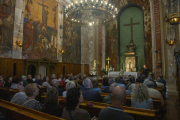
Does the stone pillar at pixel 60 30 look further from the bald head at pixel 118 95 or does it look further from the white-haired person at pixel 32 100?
the bald head at pixel 118 95

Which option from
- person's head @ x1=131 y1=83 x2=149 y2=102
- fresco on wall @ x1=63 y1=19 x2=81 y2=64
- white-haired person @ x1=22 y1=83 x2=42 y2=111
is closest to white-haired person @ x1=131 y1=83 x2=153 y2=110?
person's head @ x1=131 y1=83 x2=149 y2=102

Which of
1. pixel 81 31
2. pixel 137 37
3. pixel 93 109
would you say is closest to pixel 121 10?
pixel 137 37

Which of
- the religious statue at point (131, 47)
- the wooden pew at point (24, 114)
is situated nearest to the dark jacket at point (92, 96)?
the wooden pew at point (24, 114)

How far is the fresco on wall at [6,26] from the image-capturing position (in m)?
10.2

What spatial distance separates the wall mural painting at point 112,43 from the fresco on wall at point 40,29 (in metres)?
7.44

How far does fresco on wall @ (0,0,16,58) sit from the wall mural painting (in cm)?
1189

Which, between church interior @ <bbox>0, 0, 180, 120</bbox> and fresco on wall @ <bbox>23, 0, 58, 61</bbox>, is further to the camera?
fresco on wall @ <bbox>23, 0, 58, 61</bbox>

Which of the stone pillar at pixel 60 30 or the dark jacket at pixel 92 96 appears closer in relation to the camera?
the dark jacket at pixel 92 96

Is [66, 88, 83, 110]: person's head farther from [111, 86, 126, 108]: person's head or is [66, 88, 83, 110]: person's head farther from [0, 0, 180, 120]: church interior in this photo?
[111, 86, 126, 108]: person's head

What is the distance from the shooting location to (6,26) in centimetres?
1053

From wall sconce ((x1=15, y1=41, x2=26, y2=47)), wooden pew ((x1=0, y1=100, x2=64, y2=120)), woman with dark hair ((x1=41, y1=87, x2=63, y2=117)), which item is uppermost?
wall sconce ((x1=15, y1=41, x2=26, y2=47))

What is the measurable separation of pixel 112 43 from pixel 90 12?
30.9ft

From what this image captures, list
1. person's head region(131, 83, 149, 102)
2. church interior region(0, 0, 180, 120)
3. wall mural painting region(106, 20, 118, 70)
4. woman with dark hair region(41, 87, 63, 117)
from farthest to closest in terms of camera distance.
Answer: wall mural painting region(106, 20, 118, 70)
person's head region(131, 83, 149, 102)
church interior region(0, 0, 180, 120)
woman with dark hair region(41, 87, 63, 117)

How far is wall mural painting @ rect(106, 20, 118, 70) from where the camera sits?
60.9ft
